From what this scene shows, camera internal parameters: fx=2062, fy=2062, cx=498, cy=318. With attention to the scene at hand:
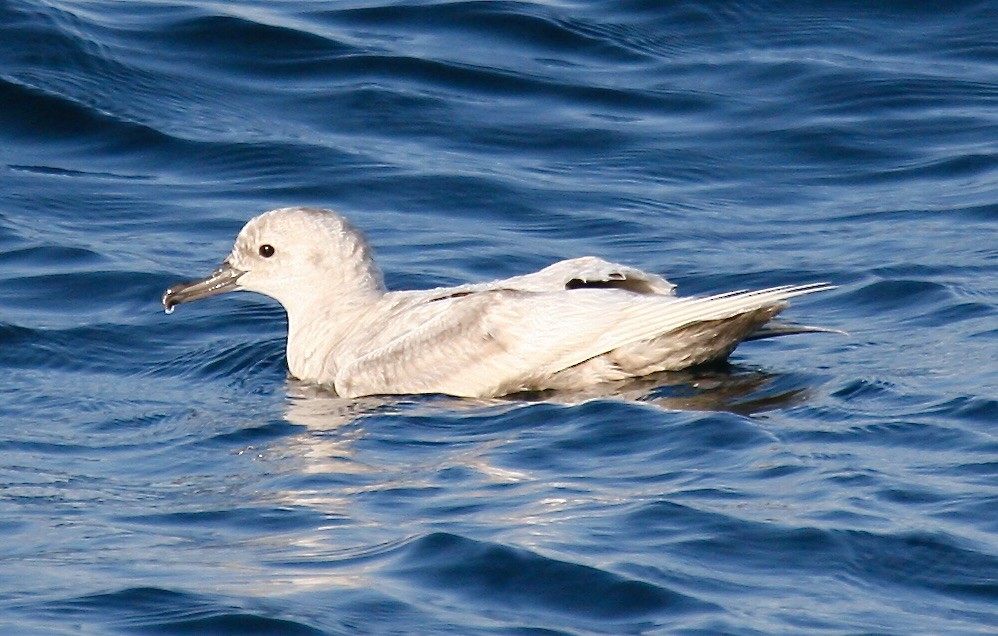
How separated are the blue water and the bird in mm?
139

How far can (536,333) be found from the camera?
8.29 metres

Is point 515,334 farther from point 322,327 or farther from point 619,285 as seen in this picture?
point 322,327

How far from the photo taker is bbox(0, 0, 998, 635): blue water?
19.8ft

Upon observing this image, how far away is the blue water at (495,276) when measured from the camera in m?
6.03

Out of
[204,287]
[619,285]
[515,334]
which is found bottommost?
[204,287]

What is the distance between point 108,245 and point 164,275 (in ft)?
2.43

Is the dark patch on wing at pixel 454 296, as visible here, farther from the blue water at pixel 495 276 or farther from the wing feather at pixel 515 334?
the blue water at pixel 495 276

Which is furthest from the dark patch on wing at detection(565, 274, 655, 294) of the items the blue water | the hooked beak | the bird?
the hooked beak

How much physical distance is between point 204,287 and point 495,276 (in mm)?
1833

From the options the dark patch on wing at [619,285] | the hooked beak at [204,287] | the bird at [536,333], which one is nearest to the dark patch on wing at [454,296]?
the bird at [536,333]

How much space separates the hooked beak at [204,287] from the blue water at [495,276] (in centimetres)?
31

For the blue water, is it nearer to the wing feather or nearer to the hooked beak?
the wing feather

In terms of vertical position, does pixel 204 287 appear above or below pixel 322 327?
above

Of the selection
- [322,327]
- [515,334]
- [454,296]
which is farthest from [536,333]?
[322,327]
